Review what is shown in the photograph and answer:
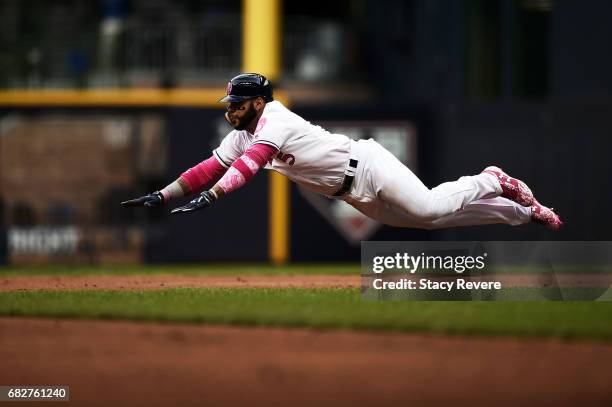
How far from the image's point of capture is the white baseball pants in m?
7.77

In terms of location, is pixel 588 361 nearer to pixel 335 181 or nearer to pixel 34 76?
pixel 335 181

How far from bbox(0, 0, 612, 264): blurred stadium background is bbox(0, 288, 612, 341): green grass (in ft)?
21.6

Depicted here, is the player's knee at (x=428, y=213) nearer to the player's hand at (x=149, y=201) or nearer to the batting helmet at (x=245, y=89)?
the batting helmet at (x=245, y=89)

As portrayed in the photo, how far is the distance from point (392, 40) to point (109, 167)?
6060mm

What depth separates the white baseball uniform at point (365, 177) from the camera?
7.64 m

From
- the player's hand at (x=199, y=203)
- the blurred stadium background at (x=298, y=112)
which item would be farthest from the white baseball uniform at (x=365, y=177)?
the blurred stadium background at (x=298, y=112)

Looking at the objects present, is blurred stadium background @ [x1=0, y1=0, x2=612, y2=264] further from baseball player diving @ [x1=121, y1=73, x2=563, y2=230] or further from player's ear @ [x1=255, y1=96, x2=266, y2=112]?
player's ear @ [x1=255, y1=96, x2=266, y2=112]

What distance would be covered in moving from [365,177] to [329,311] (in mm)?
1411

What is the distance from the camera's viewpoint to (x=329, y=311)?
22.1 feet

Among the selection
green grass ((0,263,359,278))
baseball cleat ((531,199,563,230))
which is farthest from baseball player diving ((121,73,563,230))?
green grass ((0,263,359,278))

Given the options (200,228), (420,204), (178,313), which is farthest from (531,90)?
(178,313)

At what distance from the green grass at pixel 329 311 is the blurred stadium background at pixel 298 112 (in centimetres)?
659

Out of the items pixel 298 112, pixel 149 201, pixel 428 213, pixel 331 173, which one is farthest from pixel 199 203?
pixel 298 112

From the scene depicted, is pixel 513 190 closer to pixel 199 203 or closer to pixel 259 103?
pixel 259 103
